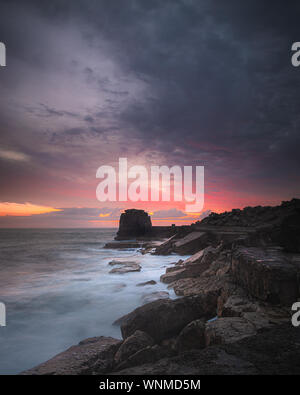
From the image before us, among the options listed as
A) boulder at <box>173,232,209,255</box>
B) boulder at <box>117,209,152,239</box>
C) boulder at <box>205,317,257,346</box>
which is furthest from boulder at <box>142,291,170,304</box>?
boulder at <box>117,209,152,239</box>

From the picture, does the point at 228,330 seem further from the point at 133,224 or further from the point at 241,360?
the point at 133,224

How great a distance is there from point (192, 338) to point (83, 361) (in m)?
1.50

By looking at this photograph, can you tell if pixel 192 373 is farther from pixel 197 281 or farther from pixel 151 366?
pixel 197 281

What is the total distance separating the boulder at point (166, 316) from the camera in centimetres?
354

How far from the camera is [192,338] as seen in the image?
2.70 m

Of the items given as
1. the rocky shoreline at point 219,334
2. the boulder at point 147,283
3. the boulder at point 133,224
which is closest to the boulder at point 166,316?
the rocky shoreline at point 219,334

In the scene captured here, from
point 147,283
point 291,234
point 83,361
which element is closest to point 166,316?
point 83,361

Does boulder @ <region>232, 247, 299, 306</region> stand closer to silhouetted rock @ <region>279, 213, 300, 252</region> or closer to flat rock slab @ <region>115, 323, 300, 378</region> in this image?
flat rock slab @ <region>115, 323, 300, 378</region>

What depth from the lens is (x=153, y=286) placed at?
743cm

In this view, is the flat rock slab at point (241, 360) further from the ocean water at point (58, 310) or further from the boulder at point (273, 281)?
the ocean water at point (58, 310)

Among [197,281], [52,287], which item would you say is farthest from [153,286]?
[52,287]

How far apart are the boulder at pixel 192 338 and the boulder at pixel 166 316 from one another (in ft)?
→ 2.68

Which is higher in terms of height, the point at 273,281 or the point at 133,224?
the point at 273,281
